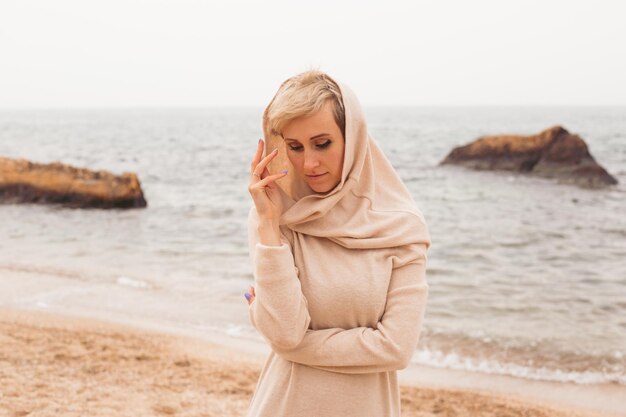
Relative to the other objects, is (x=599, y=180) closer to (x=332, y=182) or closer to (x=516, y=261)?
Answer: (x=516, y=261)

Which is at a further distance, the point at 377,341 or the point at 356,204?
the point at 356,204

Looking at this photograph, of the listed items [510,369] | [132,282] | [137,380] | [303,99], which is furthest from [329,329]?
[132,282]

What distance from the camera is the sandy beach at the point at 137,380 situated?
4934mm

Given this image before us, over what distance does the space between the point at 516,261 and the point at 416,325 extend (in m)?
10.1

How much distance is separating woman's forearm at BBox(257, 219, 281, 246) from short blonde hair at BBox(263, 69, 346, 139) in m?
0.30

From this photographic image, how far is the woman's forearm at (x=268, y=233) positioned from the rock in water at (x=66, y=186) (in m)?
16.4

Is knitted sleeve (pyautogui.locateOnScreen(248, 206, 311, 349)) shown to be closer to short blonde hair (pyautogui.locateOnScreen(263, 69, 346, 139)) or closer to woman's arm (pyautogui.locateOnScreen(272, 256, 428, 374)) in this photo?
woman's arm (pyautogui.locateOnScreen(272, 256, 428, 374))

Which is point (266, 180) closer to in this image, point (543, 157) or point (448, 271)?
point (448, 271)

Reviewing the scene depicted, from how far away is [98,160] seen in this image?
35.3 meters

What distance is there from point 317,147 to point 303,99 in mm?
166

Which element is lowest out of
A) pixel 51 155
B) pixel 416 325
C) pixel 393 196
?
pixel 51 155

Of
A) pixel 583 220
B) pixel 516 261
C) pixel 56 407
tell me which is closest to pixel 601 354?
pixel 516 261

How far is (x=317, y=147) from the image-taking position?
2.01 metres

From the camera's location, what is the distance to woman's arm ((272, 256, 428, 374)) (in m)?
1.92
